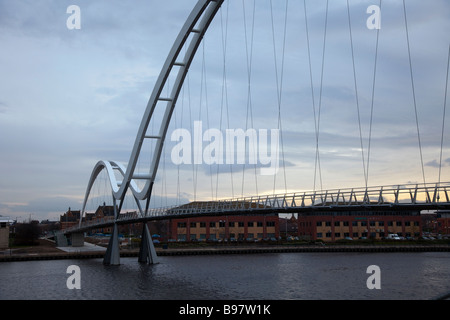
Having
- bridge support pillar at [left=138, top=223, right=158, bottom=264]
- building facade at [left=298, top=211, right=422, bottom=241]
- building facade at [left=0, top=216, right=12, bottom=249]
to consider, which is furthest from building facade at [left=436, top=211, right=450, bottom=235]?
building facade at [left=0, top=216, right=12, bottom=249]

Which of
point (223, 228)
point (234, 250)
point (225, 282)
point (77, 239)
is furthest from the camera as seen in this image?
point (223, 228)

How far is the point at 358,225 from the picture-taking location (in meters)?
105

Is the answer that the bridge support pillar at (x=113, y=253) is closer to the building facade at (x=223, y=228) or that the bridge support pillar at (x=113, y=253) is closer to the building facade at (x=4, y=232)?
the building facade at (x=4, y=232)

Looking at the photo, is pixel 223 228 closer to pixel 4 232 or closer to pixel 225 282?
pixel 4 232

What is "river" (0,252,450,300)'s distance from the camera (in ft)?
115

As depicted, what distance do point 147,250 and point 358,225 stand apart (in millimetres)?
59362

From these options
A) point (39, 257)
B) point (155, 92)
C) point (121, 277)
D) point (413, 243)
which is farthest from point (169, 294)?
point (413, 243)

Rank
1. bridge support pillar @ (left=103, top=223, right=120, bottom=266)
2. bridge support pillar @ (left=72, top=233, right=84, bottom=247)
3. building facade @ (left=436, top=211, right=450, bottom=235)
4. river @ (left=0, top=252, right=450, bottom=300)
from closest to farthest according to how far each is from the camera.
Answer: river @ (left=0, top=252, right=450, bottom=300) → bridge support pillar @ (left=103, top=223, right=120, bottom=266) → bridge support pillar @ (left=72, top=233, right=84, bottom=247) → building facade @ (left=436, top=211, right=450, bottom=235)

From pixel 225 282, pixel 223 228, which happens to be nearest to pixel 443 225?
pixel 223 228

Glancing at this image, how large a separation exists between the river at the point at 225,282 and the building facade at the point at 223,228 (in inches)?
1488

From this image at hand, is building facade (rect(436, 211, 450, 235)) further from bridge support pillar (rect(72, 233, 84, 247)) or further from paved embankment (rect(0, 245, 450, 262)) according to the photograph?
bridge support pillar (rect(72, 233, 84, 247))

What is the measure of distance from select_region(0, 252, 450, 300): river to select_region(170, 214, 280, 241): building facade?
3779 cm
